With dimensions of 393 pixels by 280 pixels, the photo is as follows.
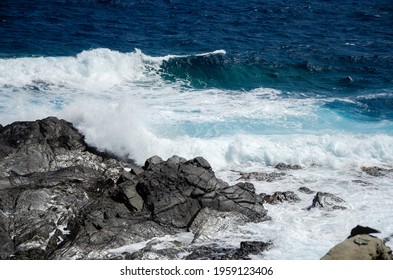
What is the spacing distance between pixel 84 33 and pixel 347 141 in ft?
67.1

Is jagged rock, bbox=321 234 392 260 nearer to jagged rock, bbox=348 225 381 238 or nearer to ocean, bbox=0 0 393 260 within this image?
jagged rock, bbox=348 225 381 238

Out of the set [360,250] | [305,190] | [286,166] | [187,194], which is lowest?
[286,166]

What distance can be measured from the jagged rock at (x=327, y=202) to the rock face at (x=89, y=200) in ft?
6.36

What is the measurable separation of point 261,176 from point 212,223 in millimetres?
4395

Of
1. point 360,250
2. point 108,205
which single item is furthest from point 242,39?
point 360,250

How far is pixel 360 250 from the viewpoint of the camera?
367 inches

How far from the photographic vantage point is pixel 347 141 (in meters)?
20.0

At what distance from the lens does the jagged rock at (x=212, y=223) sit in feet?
41.4

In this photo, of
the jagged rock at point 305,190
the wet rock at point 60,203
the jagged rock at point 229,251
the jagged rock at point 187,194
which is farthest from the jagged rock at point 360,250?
the jagged rock at point 305,190

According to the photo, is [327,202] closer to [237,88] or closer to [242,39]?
[237,88]
